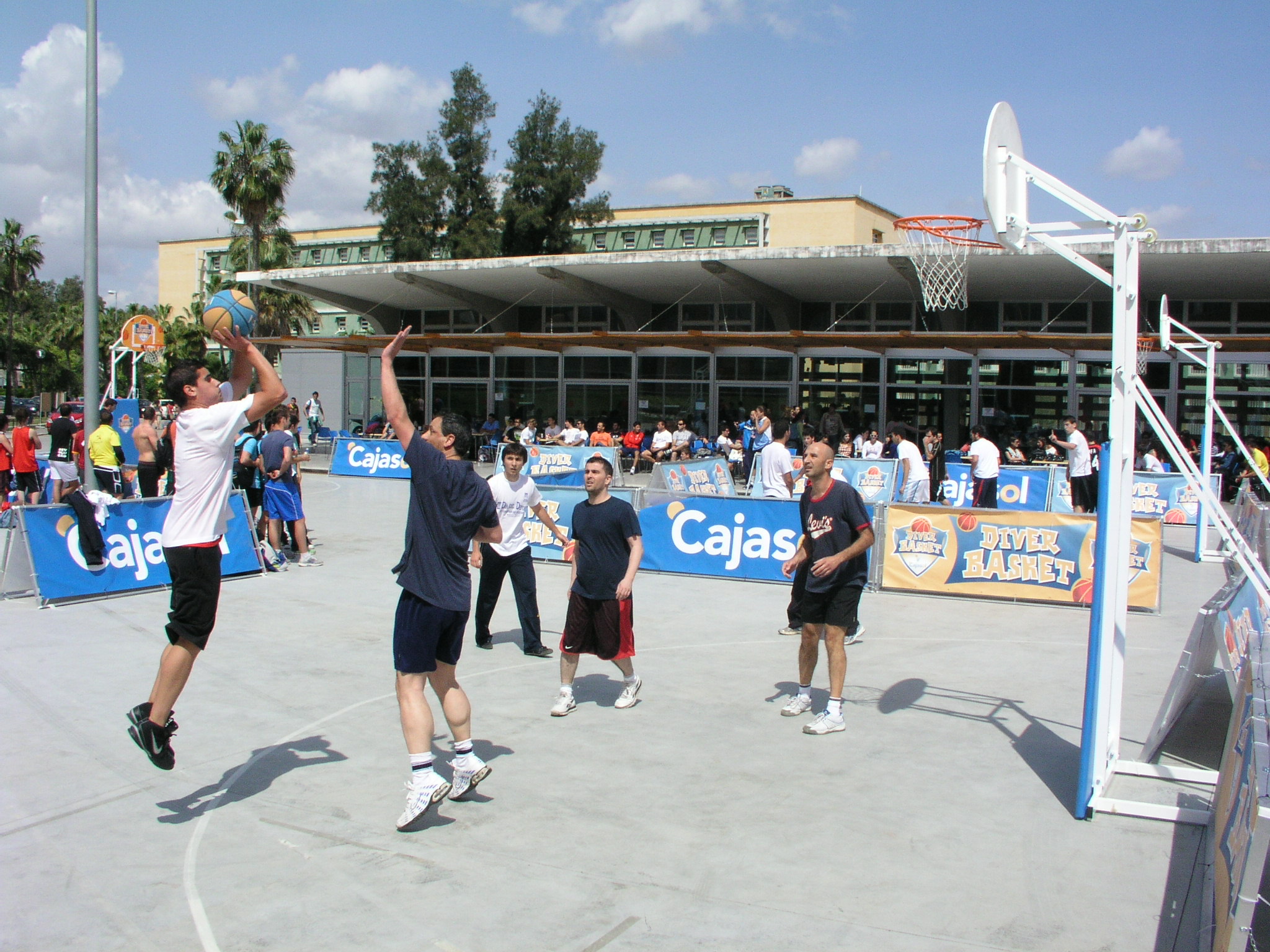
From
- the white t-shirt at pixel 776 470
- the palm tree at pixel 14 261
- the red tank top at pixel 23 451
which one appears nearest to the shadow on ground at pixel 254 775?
the white t-shirt at pixel 776 470

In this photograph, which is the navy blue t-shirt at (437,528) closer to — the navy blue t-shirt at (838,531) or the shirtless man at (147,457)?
the navy blue t-shirt at (838,531)

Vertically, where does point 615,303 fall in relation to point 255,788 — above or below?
above

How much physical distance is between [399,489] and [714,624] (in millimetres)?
13764

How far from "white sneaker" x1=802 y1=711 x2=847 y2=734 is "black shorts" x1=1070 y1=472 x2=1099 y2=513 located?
36.3 ft

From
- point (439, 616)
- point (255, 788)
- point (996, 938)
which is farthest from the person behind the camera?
point (255, 788)

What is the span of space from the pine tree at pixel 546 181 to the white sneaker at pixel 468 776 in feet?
140

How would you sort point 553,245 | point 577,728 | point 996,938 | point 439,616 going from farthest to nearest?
point 553,245 < point 577,728 < point 439,616 < point 996,938

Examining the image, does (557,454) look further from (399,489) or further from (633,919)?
(633,919)

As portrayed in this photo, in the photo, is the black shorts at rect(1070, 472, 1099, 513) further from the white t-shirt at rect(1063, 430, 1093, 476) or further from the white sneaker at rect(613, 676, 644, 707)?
the white sneaker at rect(613, 676, 644, 707)

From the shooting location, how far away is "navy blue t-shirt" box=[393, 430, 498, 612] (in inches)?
178

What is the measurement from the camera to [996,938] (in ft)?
12.0

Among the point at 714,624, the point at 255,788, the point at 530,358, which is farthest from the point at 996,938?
the point at 530,358

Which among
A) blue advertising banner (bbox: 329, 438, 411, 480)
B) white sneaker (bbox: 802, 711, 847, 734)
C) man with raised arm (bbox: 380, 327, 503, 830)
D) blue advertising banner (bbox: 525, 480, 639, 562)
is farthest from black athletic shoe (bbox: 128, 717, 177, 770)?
blue advertising banner (bbox: 329, 438, 411, 480)

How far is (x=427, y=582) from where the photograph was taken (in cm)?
454
